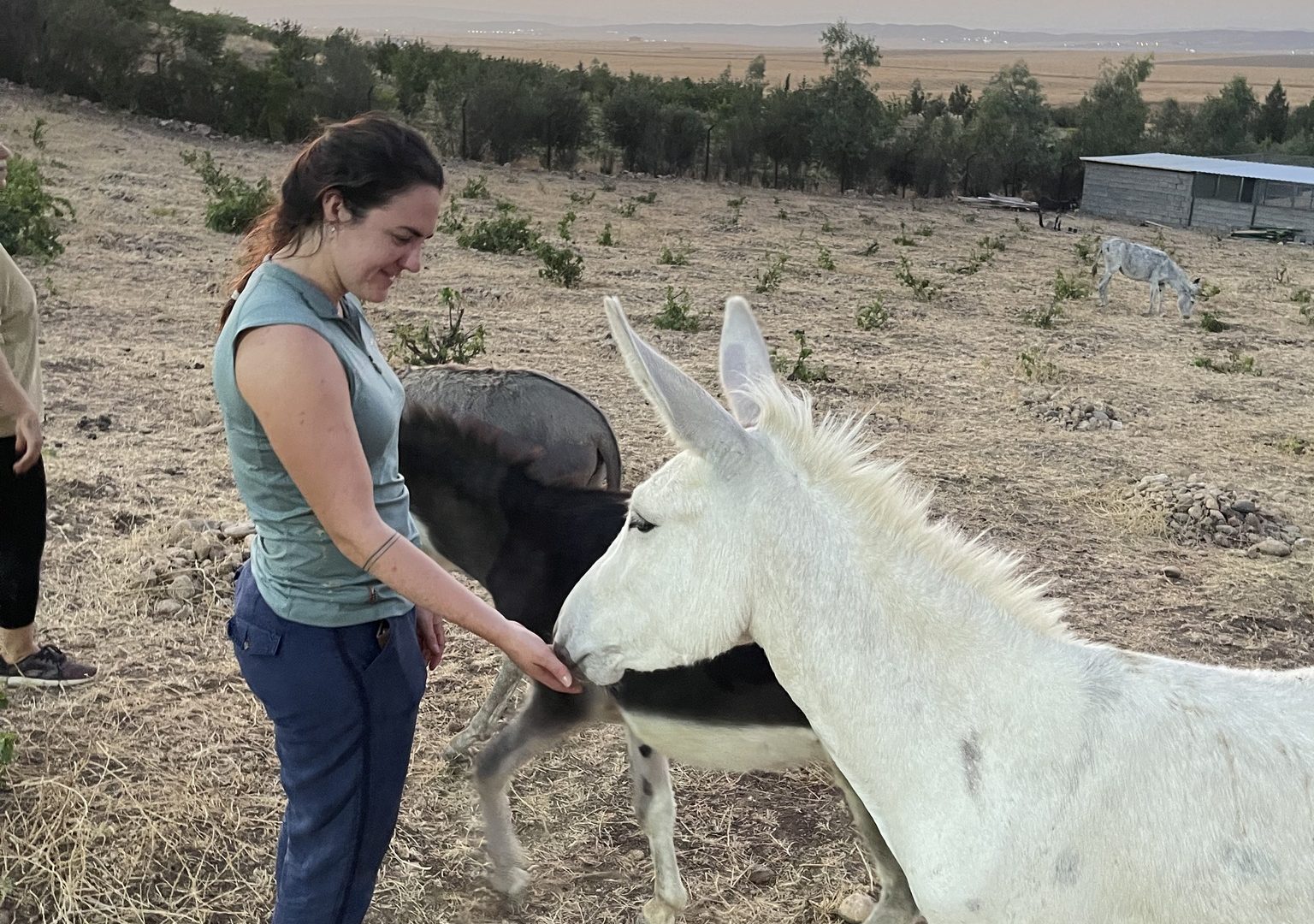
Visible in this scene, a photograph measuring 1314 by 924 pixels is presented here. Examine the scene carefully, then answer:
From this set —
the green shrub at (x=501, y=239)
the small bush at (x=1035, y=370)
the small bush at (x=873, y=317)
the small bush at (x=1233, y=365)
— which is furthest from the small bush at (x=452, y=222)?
the small bush at (x=1233, y=365)

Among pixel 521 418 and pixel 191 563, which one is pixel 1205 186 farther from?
pixel 191 563

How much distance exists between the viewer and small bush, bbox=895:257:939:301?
13.9 m

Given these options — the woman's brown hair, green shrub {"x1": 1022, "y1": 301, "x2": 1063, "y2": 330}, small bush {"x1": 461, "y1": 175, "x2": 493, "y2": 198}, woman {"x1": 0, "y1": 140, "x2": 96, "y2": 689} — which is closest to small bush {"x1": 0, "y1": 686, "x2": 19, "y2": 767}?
woman {"x1": 0, "y1": 140, "x2": 96, "y2": 689}

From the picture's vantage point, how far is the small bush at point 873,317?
11.8m

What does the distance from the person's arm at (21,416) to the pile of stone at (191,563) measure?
128cm

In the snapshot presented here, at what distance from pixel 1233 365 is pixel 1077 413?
3.47 meters

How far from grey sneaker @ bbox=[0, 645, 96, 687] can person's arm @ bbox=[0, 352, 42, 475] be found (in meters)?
0.87

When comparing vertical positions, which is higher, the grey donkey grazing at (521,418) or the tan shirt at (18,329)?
the tan shirt at (18,329)

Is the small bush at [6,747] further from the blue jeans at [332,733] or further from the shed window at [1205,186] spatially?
the shed window at [1205,186]

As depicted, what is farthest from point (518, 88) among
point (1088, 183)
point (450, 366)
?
point (450, 366)

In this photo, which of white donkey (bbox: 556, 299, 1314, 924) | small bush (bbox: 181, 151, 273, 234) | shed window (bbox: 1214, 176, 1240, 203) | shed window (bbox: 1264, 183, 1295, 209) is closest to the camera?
white donkey (bbox: 556, 299, 1314, 924)

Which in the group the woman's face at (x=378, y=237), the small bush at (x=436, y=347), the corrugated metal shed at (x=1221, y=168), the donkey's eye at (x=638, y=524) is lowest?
the small bush at (x=436, y=347)

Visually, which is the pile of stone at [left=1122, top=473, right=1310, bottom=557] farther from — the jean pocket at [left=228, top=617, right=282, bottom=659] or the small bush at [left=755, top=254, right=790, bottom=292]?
the small bush at [left=755, top=254, right=790, bottom=292]

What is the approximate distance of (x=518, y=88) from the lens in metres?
28.1
